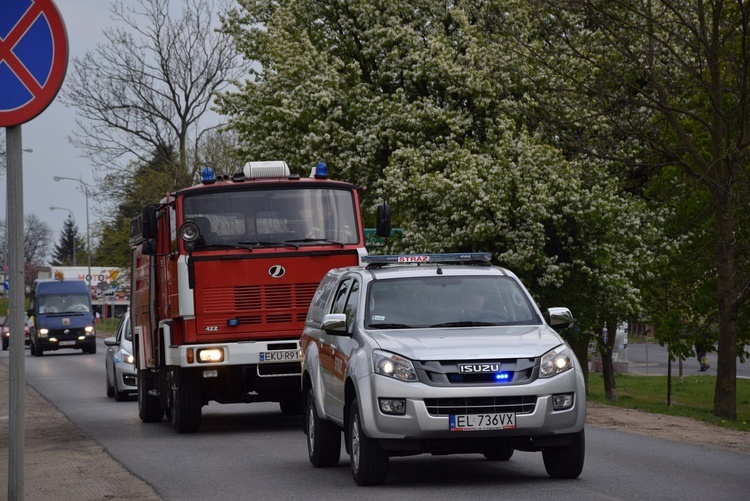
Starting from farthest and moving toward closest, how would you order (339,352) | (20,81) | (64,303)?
(64,303) → (339,352) → (20,81)

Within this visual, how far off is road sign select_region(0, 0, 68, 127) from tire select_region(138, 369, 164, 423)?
1182 cm

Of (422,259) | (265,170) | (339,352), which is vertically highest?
(265,170)

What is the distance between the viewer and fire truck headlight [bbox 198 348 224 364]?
15344 millimetres

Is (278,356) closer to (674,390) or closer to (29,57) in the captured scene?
(29,57)

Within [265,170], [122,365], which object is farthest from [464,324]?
[122,365]

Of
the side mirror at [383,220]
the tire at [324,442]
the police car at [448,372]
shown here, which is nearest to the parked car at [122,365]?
the side mirror at [383,220]

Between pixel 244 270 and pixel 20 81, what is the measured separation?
9.13m

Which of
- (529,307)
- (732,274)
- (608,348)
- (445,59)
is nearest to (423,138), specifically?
(445,59)

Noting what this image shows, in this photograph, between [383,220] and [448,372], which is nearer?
[448,372]

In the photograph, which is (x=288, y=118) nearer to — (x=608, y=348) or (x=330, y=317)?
(x=608, y=348)

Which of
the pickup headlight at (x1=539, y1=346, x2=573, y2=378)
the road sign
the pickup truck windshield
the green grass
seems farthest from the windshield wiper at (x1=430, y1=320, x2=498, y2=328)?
the green grass

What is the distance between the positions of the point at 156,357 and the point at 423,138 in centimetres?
1720

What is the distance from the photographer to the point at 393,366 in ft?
31.8

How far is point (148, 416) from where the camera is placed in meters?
18.3
